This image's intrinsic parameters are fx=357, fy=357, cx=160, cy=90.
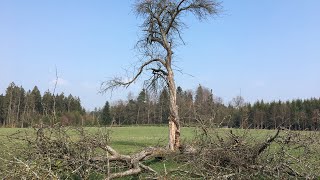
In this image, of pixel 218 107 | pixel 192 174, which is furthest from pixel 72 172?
pixel 218 107

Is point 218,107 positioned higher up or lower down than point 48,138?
higher up

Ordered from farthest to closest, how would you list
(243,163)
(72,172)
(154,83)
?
(154,83), (243,163), (72,172)

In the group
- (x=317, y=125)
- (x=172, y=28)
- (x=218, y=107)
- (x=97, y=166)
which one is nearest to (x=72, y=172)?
(x=97, y=166)

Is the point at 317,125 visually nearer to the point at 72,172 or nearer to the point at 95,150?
the point at 95,150

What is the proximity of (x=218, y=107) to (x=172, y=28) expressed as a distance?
21.0 ft

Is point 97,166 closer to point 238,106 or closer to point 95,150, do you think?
point 95,150

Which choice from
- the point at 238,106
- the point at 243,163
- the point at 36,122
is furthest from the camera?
the point at 238,106

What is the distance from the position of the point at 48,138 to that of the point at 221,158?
13.5 ft

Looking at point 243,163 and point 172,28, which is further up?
point 172,28

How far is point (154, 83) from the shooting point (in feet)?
54.0

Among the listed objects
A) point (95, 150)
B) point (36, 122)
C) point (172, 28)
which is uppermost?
point (172, 28)

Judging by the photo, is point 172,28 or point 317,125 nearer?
point 317,125

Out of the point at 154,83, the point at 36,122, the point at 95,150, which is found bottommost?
the point at 95,150

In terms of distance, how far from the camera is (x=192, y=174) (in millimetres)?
8211
